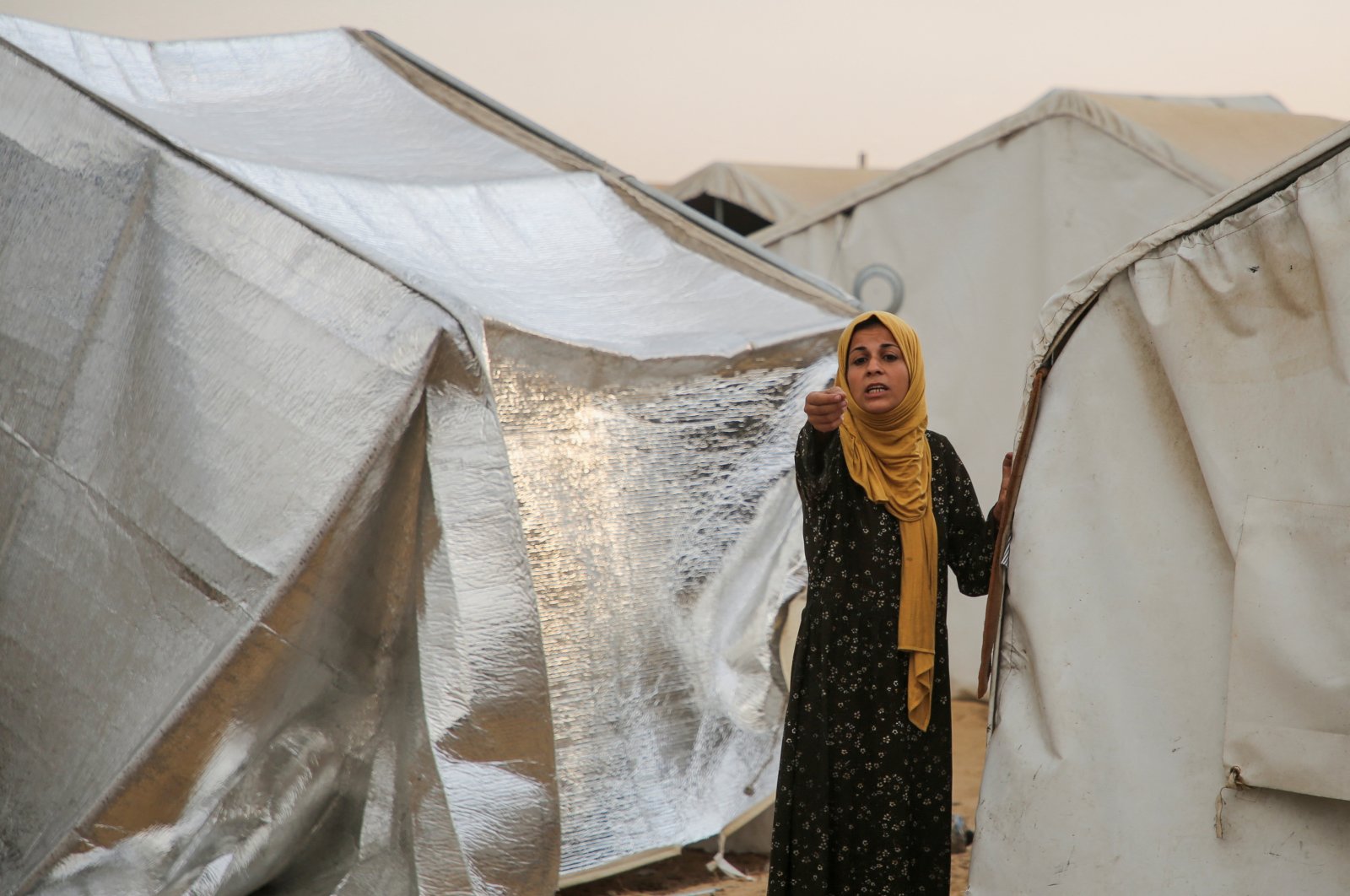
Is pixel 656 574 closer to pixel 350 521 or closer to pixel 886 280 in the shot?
pixel 350 521

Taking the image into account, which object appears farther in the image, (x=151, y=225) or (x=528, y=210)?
(x=528, y=210)

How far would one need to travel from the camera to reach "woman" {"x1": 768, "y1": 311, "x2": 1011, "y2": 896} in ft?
7.94

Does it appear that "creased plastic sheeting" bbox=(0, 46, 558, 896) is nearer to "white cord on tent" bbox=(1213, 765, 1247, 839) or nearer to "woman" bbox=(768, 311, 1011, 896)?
"woman" bbox=(768, 311, 1011, 896)

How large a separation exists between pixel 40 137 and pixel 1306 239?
283cm

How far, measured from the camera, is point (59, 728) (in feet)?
9.76

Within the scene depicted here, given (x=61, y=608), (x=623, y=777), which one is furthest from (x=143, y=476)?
(x=623, y=777)

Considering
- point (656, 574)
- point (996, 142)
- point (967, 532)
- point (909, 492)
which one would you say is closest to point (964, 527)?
point (967, 532)

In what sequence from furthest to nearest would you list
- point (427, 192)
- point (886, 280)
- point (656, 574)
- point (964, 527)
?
1. point (886, 280)
2. point (427, 192)
3. point (656, 574)
4. point (964, 527)

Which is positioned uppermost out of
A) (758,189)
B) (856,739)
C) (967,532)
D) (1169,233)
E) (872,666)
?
(758,189)

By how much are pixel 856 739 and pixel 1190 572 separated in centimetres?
63

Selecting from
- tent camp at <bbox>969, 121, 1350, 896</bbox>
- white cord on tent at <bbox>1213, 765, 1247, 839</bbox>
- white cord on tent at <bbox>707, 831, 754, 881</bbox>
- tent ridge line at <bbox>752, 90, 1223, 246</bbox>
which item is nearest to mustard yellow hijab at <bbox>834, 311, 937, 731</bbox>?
tent camp at <bbox>969, 121, 1350, 896</bbox>

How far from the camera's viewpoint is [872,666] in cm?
243

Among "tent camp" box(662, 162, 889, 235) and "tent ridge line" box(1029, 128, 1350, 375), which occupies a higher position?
"tent camp" box(662, 162, 889, 235)

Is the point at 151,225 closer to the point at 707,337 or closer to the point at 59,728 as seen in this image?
the point at 59,728
